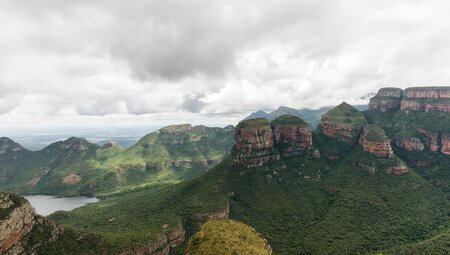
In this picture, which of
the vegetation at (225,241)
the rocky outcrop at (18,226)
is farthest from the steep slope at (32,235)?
the vegetation at (225,241)

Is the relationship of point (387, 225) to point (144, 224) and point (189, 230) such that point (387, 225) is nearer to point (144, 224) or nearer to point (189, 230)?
point (189, 230)

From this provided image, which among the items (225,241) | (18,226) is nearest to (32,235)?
(18,226)

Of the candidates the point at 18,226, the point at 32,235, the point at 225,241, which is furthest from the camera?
the point at 32,235

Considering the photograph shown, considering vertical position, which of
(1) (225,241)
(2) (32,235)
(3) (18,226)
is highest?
(3) (18,226)

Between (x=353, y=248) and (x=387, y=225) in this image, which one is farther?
(x=387, y=225)

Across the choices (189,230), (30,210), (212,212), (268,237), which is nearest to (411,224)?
(268,237)

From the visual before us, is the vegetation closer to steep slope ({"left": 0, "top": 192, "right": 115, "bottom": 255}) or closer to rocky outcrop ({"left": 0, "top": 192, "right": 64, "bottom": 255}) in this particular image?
steep slope ({"left": 0, "top": 192, "right": 115, "bottom": 255})

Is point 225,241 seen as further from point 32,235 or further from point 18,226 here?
point 18,226
